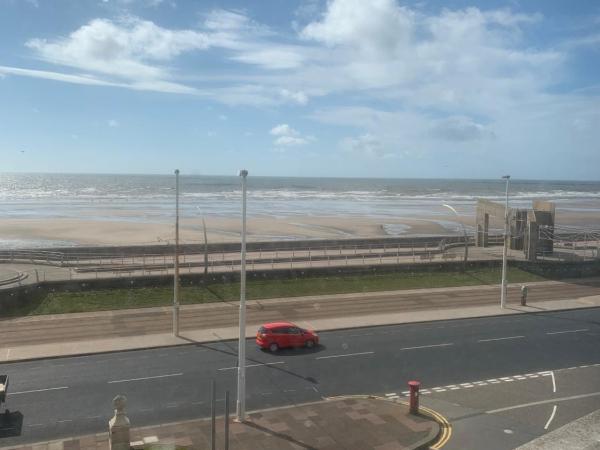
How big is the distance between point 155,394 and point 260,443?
185 inches

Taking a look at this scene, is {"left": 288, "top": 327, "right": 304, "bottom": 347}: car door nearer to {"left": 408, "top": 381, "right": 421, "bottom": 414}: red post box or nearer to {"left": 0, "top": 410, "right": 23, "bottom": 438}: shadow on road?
{"left": 408, "top": 381, "right": 421, "bottom": 414}: red post box

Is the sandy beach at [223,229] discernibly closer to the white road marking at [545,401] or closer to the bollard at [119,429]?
the white road marking at [545,401]

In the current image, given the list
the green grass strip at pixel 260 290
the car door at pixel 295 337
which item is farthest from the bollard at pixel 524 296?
the car door at pixel 295 337

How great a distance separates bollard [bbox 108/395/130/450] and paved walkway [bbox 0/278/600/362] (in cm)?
919

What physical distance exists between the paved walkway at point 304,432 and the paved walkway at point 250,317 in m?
7.78

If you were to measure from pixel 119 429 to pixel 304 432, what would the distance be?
4.41 metres

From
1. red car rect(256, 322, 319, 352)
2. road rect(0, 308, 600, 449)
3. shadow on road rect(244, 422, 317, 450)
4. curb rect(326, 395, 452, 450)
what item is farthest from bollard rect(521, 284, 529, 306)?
shadow on road rect(244, 422, 317, 450)

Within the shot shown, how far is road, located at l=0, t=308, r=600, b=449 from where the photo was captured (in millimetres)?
14773

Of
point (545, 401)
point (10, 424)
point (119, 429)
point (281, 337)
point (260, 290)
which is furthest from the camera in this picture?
point (260, 290)

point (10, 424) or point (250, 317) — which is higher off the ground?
point (250, 317)

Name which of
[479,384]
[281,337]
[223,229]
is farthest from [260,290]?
[223,229]

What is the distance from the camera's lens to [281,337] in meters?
20.9

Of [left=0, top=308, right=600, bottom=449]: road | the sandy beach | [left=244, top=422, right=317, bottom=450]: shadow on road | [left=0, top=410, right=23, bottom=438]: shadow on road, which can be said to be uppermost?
the sandy beach

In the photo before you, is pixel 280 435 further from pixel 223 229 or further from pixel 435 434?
pixel 223 229
